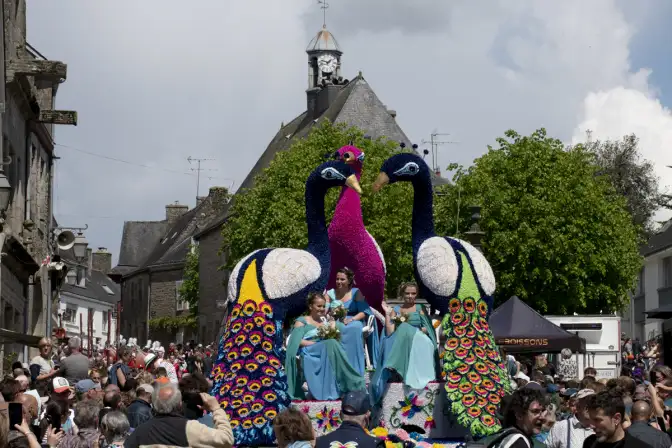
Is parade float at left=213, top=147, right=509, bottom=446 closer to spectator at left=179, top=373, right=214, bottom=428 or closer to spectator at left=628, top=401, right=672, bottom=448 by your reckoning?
spectator at left=179, top=373, right=214, bottom=428

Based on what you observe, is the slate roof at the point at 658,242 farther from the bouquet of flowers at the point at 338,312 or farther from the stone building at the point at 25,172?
the bouquet of flowers at the point at 338,312

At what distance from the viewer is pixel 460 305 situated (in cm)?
1814

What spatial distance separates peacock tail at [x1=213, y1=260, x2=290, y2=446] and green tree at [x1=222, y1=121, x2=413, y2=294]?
31137 millimetres

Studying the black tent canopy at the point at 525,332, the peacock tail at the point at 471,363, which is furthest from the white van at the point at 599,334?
the peacock tail at the point at 471,363

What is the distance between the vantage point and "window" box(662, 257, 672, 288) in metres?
69.1

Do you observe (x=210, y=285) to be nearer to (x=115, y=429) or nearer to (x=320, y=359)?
(x=320, y=359)

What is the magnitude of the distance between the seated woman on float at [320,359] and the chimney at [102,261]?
377 feet

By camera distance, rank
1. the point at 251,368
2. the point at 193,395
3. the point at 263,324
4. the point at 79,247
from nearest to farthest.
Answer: the point at 193,395 < the point at 251,368 < the point at 263,324 < the point at 79,247

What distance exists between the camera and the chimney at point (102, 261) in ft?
434

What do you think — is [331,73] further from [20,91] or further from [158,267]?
[20,91]

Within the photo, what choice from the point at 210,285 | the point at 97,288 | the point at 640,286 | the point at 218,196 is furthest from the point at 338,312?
the point at 97,288

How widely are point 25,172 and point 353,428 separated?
977 inches

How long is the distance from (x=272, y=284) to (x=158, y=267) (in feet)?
292

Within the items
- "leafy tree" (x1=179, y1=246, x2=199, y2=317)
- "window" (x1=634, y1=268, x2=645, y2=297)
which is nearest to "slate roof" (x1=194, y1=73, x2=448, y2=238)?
"window" (x1=634, y1=268, x2=645, y2=297)
